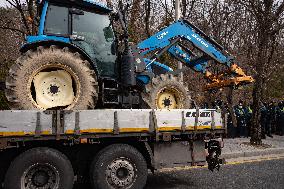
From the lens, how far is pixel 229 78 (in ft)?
29.4

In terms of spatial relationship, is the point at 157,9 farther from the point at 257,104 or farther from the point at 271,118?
the point at 257,104

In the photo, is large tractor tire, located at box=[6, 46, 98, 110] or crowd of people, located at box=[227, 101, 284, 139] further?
crowd of people, located at box=[227, 101, 284, 139]

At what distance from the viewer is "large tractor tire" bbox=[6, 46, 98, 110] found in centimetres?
608

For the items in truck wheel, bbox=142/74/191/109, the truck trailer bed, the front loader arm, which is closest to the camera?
the truck trailer bed

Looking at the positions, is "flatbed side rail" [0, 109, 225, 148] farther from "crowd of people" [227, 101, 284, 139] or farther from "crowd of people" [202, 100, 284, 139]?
"crowd of people" [227, 101, 284, 139]

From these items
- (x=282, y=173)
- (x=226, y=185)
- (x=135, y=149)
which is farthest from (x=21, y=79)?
(x=282, y=173)

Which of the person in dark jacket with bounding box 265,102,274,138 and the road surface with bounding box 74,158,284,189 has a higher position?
the person in dark jacket with bounding box 265,102,274,138

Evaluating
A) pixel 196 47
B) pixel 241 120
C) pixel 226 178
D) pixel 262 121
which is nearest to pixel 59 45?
pixel 196 47

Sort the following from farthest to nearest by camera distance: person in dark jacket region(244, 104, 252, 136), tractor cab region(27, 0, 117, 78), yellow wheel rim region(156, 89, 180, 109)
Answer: person in dark jacket region(244, 104, 252, 136), yellow wheel rim region(156, 89, 180, 109), tractor cab region(27, 0, 117, 78)

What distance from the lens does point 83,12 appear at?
7168 mm

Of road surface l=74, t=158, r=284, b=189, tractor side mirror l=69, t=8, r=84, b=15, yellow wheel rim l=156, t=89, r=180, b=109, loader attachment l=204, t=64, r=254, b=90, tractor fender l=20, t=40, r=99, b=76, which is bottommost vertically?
road surface l=74, t=158, r=284, b=189

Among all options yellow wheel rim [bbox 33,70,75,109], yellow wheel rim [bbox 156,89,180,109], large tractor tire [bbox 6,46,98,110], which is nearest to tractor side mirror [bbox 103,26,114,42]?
large tractor tire [bbox 6,46,98,110]

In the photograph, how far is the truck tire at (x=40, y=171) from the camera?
5.44 m

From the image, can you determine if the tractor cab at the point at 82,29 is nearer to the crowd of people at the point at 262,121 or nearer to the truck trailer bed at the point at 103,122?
the truck trailer bed at the point at 103,122
